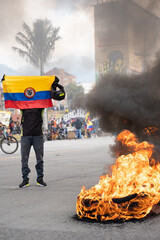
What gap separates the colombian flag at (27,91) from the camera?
6906 millimetres

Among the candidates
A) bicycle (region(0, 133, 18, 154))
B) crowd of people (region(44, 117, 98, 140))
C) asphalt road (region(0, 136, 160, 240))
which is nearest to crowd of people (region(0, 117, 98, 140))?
crowd of people (region(44, 117, 98, 140))

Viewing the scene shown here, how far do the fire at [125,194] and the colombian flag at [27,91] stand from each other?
2630 millimetres

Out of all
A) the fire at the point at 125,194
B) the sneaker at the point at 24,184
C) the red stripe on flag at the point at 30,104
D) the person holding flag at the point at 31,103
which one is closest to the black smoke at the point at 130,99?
the fire at the point at 125,194


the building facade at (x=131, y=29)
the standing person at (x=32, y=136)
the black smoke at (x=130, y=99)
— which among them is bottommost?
the standing person at (x=32, y=136)

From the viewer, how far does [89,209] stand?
4.09m

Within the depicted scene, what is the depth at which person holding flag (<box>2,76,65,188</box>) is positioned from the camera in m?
6.75

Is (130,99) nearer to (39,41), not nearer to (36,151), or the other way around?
(36,151)

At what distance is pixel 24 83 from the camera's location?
7.09 m

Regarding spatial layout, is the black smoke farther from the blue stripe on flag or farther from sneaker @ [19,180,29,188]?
sneaker @ [19,180,29,188]

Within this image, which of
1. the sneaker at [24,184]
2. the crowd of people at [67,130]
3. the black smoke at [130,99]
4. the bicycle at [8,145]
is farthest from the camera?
the crowd of people at [67,130]

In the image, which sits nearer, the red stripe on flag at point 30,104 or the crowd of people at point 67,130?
the red stripe on flag at point 30,104

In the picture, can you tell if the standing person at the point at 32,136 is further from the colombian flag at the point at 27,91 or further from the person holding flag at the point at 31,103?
the colombian flag at the point at 27,91

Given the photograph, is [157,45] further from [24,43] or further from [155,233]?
[24,43]

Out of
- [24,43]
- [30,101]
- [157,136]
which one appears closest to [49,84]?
[30,101]
